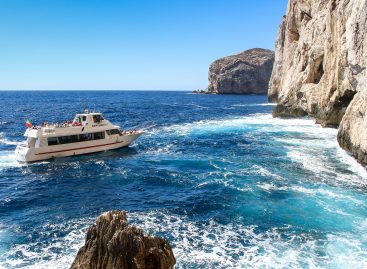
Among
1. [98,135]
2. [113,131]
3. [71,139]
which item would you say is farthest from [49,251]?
[113,131]

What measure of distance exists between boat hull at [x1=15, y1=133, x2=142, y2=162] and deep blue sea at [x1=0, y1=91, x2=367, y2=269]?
102 centimetres

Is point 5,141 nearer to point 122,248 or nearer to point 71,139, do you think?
point 71,139

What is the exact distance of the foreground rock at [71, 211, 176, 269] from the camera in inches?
456

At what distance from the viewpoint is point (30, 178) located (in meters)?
33.6

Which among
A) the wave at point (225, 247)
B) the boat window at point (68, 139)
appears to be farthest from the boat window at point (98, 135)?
the wave at point (225, 247)

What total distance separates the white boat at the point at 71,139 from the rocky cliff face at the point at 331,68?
1058 inches

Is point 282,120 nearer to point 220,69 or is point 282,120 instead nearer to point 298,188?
point 298,188

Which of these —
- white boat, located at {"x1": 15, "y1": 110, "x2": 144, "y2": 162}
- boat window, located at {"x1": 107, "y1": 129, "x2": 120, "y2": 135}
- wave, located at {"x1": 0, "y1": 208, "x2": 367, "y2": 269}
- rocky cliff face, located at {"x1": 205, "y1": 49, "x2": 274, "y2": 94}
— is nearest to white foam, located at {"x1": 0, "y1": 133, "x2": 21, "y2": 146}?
white boat, located at {"x1": 15, "y1": 110, "x2": 144, "y2": 162}

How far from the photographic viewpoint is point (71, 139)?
4216 centimetres

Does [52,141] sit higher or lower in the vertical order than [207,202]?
higher

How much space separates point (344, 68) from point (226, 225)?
3014cm

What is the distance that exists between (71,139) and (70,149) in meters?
1.21

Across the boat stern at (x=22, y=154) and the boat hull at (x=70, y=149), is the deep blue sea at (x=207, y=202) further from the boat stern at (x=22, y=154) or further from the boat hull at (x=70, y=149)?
the boat hull at (x=70, y=149)

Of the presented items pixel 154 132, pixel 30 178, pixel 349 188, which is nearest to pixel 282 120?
pixel 154 132
